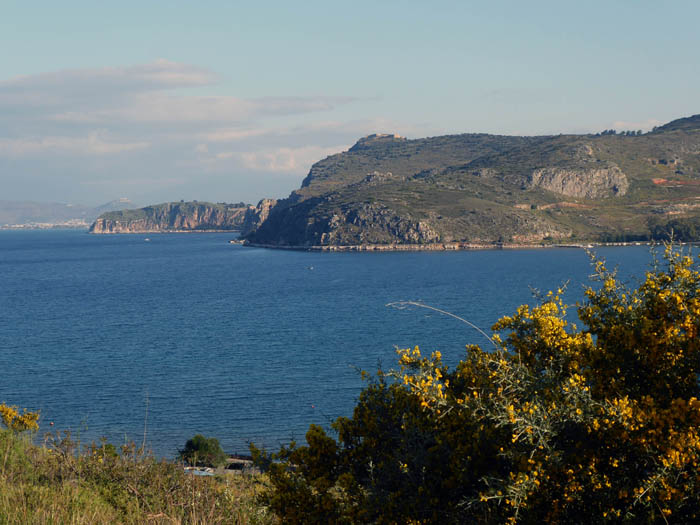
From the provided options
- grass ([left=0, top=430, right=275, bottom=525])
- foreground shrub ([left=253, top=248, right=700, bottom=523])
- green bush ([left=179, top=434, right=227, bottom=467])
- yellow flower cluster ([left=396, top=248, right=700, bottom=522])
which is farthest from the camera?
green bush ([left=179, top=434, right=227, bottom=467])

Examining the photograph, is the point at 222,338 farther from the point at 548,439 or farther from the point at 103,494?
the point at 548,439

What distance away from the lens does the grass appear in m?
6.92

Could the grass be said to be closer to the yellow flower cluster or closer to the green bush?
the yellow flower cluster

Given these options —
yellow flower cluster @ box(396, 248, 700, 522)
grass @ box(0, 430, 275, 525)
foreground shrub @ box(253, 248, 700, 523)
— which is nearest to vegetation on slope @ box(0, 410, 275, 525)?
grass @ box(0, 430, 275, 525)

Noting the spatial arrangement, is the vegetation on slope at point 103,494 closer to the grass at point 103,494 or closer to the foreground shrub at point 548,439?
the grass at point 103,494

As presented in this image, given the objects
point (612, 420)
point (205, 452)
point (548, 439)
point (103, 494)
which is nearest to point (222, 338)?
point (205, 452)

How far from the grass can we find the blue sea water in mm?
3463

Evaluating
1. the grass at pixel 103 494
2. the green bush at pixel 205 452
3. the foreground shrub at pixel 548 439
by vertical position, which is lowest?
the green bush at pixel 205 452

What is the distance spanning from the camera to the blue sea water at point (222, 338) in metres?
39.5

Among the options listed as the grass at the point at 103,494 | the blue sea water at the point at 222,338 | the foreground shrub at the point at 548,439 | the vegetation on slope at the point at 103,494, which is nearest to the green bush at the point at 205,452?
the blue sea water at the point at 222,338

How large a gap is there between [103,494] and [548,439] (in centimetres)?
710

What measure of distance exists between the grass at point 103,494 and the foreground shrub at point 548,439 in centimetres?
103

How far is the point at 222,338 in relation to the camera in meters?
63.8

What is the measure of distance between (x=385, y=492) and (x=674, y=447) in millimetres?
3241
